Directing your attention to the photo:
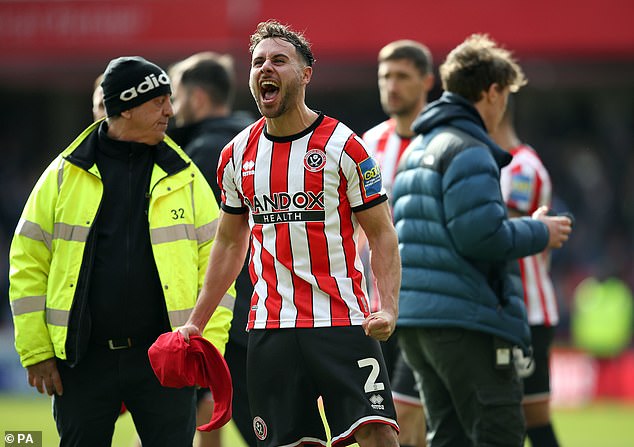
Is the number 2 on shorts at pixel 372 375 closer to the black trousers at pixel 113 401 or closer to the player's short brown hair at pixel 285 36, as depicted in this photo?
the black trousers at pixel 113 401

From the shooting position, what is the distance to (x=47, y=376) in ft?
17.0

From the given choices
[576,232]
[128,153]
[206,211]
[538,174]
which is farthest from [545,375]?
[576,232]

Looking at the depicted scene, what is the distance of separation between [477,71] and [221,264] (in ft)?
5.94

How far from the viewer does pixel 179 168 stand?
5.40 meters

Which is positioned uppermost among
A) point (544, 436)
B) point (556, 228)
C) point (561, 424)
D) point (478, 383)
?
point (556, 228)

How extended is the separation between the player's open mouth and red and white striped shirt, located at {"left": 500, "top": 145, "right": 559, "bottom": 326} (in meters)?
2.45

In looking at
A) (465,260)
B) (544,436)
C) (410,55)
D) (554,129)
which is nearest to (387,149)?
(410,55)

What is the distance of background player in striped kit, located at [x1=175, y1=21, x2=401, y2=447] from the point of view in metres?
4.70

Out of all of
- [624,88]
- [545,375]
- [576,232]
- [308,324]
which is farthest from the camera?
[624,88]

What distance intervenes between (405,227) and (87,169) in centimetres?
167

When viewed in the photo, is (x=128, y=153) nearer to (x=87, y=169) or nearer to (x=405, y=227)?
(x=87, y=169)

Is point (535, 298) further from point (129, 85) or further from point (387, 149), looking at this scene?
point (129, 85)

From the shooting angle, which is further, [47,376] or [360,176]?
[47,376]

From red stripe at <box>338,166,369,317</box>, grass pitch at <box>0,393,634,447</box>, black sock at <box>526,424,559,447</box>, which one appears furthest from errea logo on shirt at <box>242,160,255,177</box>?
grass pitch at <box>0,393,634,447</box>
